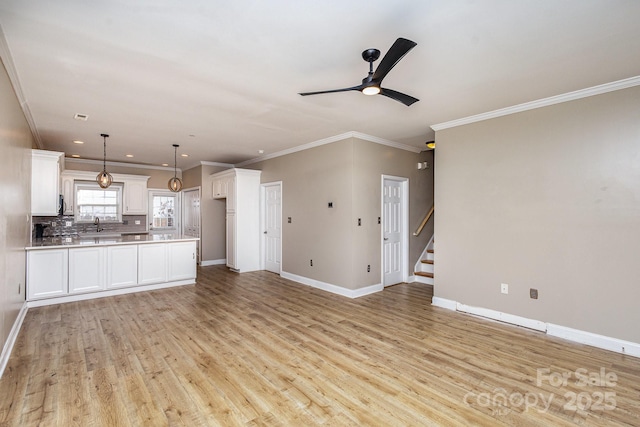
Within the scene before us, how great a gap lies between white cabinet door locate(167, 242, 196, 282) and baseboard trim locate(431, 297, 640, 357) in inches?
179

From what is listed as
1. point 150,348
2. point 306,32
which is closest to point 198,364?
point 150,348

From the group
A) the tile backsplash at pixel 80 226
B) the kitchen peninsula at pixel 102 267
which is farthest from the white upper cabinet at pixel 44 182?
the tile backsplash at pixel 80 226

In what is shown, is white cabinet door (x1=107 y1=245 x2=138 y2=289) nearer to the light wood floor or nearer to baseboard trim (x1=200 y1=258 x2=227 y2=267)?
the light wood floor

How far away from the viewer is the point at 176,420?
6.68 ft

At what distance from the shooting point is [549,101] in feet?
11.4

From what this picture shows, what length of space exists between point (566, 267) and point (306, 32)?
3.65 meters

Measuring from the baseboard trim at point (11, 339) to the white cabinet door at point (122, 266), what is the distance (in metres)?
1.10

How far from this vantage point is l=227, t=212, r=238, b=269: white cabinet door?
274 inches

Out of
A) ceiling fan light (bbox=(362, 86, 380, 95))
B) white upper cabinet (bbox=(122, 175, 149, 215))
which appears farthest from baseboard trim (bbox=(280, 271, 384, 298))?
white upper cabinet (bbox=(122, 175, 149, 215))

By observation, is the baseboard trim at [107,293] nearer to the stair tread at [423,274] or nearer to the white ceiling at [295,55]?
the white ceiling at [295,55]

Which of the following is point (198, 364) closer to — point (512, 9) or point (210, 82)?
point (210, 82)

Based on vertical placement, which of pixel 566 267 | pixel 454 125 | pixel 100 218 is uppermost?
pixel 454 125

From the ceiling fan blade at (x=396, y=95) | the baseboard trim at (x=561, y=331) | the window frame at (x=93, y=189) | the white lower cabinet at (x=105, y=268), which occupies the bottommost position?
the baseboard trim at (x=561, y=331)

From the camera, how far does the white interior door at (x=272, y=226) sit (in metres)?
6.73
